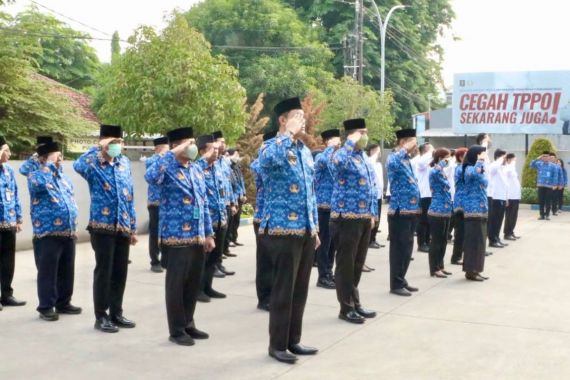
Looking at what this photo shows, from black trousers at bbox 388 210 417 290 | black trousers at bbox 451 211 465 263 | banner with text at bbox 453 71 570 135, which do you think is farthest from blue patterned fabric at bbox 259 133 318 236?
banner with text at bbox 453 71 570 135

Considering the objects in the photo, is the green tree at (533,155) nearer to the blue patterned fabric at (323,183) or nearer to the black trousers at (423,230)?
the black trousers at (423,230)

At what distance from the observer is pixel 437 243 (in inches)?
389

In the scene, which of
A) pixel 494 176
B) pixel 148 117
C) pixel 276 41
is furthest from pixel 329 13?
pixel 494 176

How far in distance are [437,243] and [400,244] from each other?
1.69 m

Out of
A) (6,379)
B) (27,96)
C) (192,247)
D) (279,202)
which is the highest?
(27,96)

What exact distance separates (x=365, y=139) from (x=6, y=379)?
3.74 metres

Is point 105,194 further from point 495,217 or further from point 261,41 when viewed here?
point 261,41

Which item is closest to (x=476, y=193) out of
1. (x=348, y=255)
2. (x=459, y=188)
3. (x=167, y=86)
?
(x=459, y=188)

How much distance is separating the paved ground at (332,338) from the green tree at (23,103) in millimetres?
6284

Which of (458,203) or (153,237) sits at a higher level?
(458,203)

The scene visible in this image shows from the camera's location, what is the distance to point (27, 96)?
15477mm

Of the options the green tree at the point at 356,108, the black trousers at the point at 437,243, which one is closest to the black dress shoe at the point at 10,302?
the black trousers at the point at 437,243

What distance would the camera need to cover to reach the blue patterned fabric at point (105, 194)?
6.52m

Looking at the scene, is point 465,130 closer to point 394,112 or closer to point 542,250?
point 394,112
